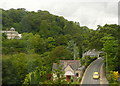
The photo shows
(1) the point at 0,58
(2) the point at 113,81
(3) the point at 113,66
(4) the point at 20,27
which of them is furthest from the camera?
(4) the point at 20,27

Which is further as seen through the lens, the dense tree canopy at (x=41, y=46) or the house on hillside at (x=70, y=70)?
the house on hillside at (x=70, y=70)

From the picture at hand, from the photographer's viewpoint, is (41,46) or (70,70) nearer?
(70,70)

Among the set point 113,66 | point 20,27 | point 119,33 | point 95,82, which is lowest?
point 95,82

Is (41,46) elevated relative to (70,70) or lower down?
elevated

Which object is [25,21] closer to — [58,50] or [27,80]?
[58,50]

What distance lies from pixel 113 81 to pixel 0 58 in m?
8.58

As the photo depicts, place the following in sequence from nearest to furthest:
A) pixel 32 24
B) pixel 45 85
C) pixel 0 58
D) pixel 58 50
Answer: pixel 0 58 → pixel 45 85 → pixel 58 50 → pixel 32 24

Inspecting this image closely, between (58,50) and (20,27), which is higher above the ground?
(20,27)

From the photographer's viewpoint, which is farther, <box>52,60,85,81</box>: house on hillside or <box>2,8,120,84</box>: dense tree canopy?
<box>52,60,85,81</box>: house on hillside

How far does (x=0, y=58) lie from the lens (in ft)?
38.6

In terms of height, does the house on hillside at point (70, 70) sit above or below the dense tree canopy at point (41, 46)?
below

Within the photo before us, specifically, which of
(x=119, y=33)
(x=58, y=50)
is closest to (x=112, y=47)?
(x=119, y=33)

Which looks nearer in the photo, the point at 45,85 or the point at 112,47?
the point at 45,85

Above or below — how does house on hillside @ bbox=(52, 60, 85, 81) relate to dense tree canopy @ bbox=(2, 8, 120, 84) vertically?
below
